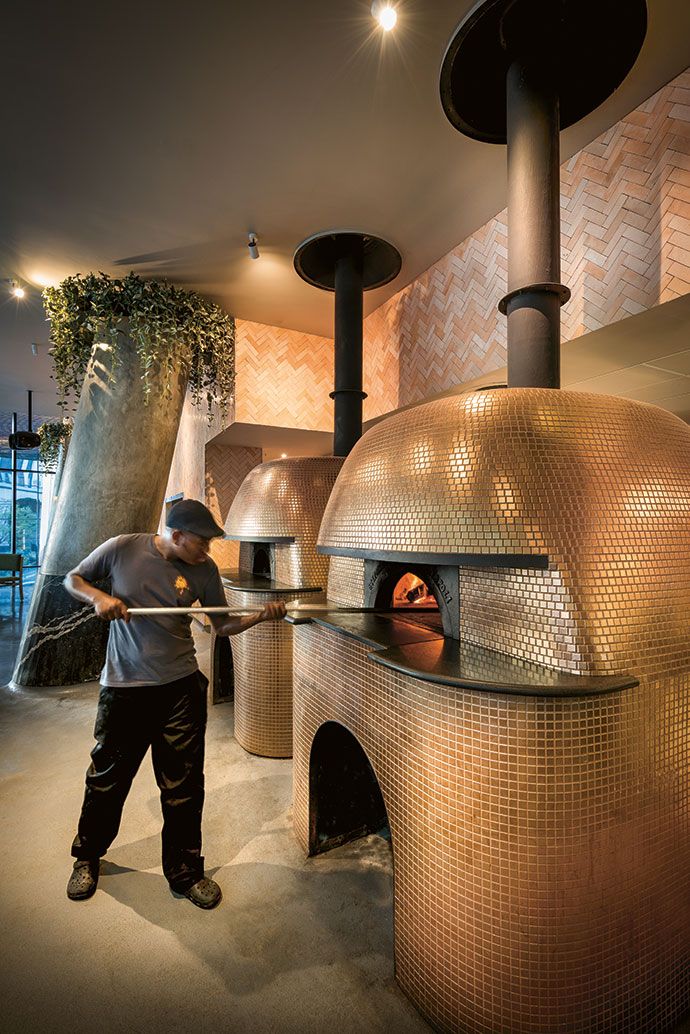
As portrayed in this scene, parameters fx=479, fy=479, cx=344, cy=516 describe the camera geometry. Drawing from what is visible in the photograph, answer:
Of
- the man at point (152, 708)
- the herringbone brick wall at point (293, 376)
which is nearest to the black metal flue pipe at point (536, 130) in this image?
the man at point (152, 708)

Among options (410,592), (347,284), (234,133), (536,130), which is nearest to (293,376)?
(347,284)

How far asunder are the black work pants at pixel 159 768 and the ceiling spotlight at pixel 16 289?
494cm

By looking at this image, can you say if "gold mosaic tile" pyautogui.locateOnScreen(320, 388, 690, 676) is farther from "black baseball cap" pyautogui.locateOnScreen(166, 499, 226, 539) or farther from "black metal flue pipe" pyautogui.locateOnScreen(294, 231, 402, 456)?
"black metal flue pipe" pyautogui.locateOnScreen(294, 231, 402, 456)

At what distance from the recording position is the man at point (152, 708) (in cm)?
214

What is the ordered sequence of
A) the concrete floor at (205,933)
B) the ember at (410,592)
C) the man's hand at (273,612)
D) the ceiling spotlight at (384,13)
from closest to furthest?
the concrete floor at (205,933) → the ceiling spotlight at (384,13) → the man's hand at (273,612) → the ember at (410,592)

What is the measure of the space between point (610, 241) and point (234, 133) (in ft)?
8.03

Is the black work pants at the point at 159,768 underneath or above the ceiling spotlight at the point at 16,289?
underneath

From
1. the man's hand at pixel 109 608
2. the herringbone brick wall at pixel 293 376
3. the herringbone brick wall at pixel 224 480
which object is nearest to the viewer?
the man's hand at pixel 109 608

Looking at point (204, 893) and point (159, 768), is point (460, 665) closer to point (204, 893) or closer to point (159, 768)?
point (159, 768)

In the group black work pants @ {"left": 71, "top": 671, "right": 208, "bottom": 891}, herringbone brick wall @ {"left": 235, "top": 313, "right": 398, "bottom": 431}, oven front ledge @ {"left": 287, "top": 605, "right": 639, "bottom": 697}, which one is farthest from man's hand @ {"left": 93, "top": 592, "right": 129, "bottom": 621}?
herringbone brick wall @ {"left": 235, "top": 313, "right": 398, "bottom": 431}

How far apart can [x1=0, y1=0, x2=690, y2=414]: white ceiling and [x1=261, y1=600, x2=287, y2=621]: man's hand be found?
2933 mm

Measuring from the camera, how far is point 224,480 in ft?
22.8

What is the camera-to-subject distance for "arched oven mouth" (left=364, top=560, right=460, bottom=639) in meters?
1.89

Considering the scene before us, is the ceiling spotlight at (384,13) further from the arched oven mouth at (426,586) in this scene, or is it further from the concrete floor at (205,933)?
the concrete floor at (205,933)
